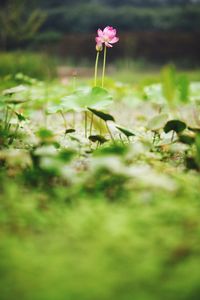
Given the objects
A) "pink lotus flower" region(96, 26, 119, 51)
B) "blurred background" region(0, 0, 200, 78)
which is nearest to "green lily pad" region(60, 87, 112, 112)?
"pink lotus flower" region(96, 26, 119, 51)

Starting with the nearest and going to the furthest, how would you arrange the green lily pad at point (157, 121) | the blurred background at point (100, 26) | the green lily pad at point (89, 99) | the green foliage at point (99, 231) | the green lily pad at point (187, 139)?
the green foliage at point (99, 231) → the green lily pad at point (187, 139) → the green lily pad at point (157, 121) → the green lily pad at point (89, 99) → the blurred background at point (100, 26)

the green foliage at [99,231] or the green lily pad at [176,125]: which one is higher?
the green lily pad at [176,125]

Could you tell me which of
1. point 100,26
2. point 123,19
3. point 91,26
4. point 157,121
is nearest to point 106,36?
point 157,121

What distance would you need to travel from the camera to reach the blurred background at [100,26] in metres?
11.5

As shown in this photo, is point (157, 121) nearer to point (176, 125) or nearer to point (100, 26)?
point (176, 125)

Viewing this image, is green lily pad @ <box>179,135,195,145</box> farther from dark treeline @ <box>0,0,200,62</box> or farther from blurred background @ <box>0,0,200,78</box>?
dark treeline @ <box>0,0,200,62</box>

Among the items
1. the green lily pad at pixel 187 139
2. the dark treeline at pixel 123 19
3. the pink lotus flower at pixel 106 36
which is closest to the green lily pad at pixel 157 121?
the green lily pad at pixel 187 139

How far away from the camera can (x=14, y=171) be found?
Answer: 1471 mm

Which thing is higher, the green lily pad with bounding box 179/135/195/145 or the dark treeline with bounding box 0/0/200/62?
the dark treeline with bounding box 0/0/200/62

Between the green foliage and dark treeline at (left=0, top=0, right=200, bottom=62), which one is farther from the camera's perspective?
dark treeline at (left=0, top=0, right=200, bottom=62)

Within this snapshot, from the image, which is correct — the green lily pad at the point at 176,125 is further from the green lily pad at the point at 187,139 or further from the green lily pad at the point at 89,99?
the green lily pad at the point at 89,99

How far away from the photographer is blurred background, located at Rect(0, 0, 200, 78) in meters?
11.5

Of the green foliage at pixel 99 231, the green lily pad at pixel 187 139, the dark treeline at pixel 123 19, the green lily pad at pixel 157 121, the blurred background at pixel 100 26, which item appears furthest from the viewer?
the dark treeline at pixel 123 19

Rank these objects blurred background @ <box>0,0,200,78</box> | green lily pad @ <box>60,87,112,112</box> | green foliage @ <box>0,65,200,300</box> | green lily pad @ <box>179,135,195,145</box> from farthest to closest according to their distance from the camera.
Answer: blurred background @ <box>0,0,200,78</box>
green lily pad @ <box>60,87,112,112</box>
green lily pad @ <box>179,135,195,145</box>
green foliage @ <box>0,65,200,300</box>
